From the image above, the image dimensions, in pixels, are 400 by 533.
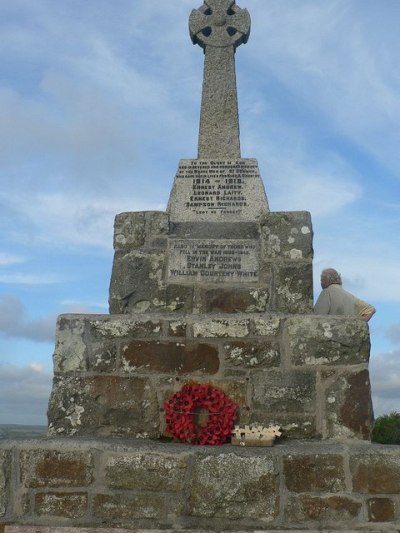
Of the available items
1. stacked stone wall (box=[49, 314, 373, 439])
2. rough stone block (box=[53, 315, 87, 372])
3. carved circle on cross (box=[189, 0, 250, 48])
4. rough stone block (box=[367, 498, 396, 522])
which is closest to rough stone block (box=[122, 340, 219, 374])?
stacked stone wall (box=[49, 314, 373, 439])

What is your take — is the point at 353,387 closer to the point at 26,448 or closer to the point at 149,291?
the point at 149,291

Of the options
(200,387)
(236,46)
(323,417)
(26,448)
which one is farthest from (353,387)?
(236,46)

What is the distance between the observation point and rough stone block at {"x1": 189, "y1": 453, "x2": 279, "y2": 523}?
435 centimetres

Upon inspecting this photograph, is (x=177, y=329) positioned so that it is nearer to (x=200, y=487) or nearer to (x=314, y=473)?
(x=200, y=487)

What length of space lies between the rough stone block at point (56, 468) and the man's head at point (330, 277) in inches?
111

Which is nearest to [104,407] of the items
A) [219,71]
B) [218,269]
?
[218,269]

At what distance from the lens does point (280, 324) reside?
16.8 feet

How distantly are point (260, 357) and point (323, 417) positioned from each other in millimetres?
697

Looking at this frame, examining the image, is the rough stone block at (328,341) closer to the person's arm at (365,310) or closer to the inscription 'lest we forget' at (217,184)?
the person's arm at (365,310)

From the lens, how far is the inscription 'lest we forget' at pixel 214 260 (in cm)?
569

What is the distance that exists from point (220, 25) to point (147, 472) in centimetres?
493

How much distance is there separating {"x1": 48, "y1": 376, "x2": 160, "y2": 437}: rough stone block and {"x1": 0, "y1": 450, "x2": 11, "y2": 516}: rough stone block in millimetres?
590

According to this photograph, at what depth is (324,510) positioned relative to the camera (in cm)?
439

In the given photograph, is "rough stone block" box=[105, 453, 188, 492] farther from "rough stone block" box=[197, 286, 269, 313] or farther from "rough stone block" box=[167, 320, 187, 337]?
"rough stone block" box=[197, 286, 269, 313]
